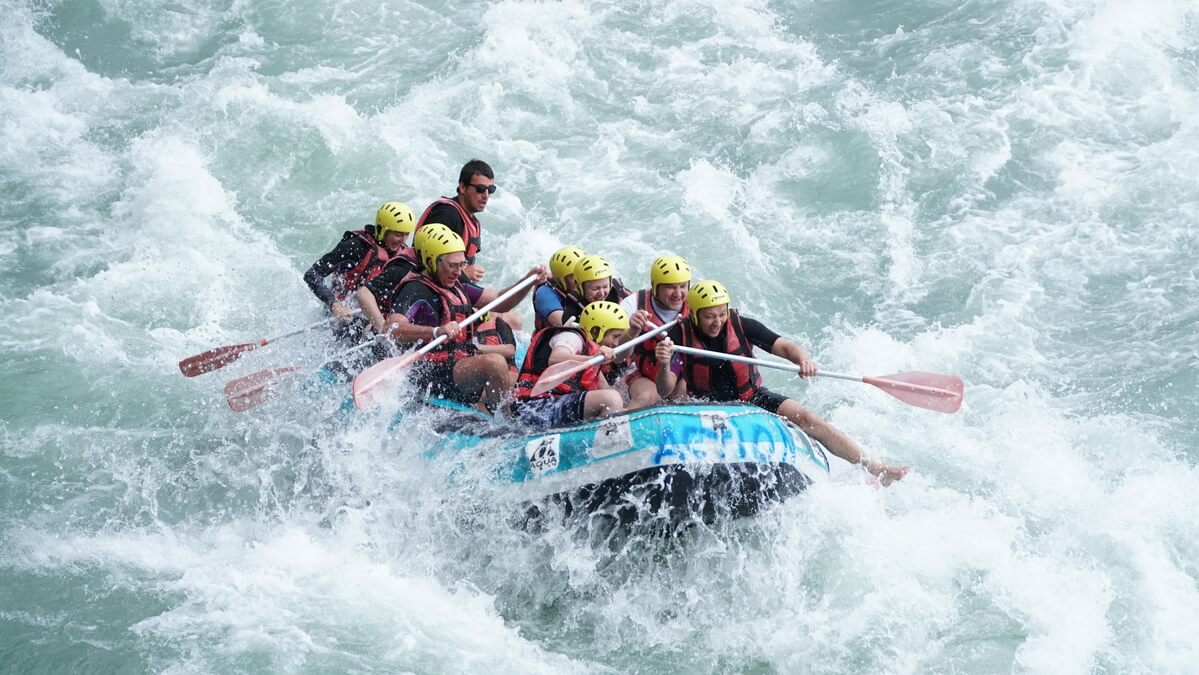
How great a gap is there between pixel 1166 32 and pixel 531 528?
9.16m

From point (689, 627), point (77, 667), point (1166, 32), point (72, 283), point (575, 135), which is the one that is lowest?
point (77, 667)

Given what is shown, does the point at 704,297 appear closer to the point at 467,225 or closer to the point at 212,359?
the point at 467,225

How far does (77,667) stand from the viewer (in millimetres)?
6078

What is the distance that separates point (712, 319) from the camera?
7156mm

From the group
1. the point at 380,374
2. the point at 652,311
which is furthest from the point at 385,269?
the point at 652,311

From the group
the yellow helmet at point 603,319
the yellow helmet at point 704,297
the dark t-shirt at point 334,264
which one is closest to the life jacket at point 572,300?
the yellow helmet at point 603,319

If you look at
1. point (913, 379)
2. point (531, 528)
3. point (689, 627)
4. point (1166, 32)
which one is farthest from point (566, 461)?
point (1166, 32)

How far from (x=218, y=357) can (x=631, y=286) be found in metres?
3.49

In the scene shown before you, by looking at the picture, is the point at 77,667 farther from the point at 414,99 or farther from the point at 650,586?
the point at 414,99

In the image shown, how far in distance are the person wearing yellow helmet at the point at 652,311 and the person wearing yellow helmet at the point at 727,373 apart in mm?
106

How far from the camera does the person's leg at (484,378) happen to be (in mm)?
7613

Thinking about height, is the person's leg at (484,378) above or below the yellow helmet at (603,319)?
below

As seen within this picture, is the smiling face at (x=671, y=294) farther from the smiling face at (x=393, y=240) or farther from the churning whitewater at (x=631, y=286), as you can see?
the smiling face at (x=393, y=240)

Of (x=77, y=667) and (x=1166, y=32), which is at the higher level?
(x=1166, y=32)
